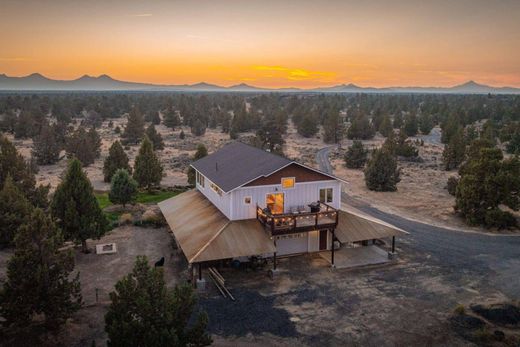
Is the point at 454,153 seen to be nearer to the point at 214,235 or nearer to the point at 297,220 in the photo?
the point at 297,220

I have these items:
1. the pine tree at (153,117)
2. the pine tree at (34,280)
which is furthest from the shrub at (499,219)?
the pine tree at (153,117)

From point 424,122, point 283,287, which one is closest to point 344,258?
point 283,287

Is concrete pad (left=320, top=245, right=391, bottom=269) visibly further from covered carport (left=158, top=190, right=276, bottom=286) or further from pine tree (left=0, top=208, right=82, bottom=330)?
pine tree (left=0, top=208, right=82, bottom=330)

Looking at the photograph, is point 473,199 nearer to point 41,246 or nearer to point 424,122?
point 41,246

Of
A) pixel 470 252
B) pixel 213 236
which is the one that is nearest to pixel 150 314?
pixel 213 236

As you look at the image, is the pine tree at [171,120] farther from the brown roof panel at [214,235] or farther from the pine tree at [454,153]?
the brown roof panel at [214,235]

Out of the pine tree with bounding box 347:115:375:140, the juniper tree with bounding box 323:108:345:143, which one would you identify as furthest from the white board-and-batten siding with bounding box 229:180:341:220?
the pine tree with bounding box 347:115:375:140
